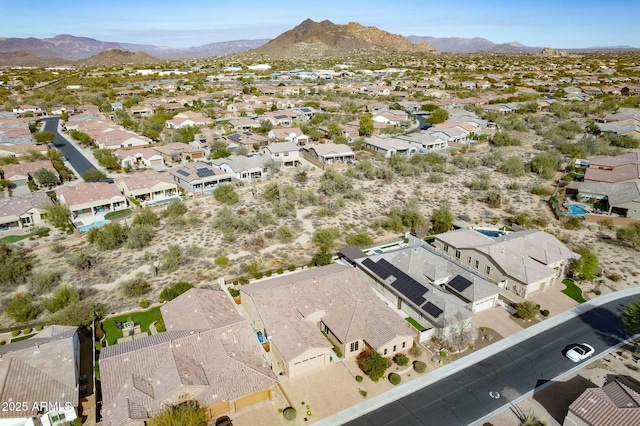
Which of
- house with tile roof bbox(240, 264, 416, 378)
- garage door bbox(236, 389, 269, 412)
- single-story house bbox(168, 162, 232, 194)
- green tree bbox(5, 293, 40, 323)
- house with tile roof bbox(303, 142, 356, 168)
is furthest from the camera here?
house with tile roof bbox(303, 142, 356, 168)

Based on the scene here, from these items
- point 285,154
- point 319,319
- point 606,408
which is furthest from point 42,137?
point 606,408

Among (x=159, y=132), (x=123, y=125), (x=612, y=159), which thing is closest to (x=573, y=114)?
(x=612, y=159)

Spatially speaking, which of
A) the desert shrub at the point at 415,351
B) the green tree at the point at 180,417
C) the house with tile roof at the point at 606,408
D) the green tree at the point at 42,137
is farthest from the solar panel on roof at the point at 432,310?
the green tree at the point at 42,137

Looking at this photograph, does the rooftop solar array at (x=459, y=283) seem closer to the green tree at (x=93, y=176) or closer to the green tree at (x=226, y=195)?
the green tree at (x=226, y=195)

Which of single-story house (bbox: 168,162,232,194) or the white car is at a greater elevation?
single-story house (bbox: 168,162,232,194)

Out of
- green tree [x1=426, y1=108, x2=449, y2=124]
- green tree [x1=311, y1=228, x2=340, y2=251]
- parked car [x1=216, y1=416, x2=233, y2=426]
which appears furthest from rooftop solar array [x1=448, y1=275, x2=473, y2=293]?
green tree [x1=426, y1=108, x2=449, y2=124]

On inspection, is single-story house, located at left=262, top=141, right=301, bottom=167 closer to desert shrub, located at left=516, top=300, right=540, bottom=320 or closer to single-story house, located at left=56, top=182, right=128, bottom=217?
single-story house, located at left=56, top=182, right=128, bottom=217
